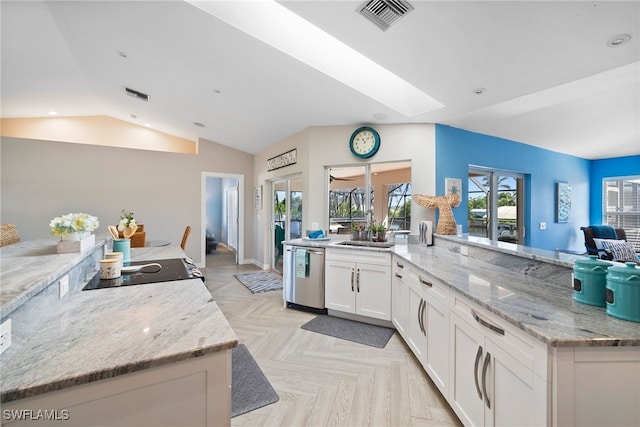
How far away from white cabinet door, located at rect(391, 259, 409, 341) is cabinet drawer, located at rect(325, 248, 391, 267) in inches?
4.9

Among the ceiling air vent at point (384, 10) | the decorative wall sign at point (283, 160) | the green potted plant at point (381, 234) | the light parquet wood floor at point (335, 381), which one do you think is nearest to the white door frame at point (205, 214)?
the decorative wall sign at point (283, 160)

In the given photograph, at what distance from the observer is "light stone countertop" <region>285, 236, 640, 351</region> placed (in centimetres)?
102

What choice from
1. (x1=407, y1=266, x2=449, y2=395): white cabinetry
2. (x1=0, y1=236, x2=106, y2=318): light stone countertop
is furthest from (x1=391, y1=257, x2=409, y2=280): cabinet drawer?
(x1=0, y1=236, x2=106, y2=318): light stone countertop

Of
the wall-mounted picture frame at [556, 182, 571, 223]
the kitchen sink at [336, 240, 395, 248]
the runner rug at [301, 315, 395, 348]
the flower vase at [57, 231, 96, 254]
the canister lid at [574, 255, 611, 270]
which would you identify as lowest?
the runner rug at [301, 315, 395, 348]

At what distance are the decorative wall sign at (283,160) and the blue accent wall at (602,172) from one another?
6.22 m

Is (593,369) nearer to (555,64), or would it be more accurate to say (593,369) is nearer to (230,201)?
(555,64)

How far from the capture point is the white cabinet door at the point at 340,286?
123 inches

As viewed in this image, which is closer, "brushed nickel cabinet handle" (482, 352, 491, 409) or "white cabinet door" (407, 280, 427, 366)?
"brushed nickel cabinet handle" (482, 352, 491, 409)

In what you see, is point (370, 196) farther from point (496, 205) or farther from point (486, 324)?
point (486, 324)

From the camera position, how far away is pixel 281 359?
2.38 m

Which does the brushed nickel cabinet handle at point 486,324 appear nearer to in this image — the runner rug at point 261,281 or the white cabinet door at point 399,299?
the white cabinet door at point 399,299

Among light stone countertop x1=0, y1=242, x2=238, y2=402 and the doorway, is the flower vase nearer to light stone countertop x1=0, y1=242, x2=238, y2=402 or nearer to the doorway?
light stone countertop x1=0, y1=242, x2=238, y2=402

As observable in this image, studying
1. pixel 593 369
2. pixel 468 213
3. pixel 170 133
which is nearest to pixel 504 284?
pixel 593 369

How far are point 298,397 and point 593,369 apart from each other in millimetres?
1647
